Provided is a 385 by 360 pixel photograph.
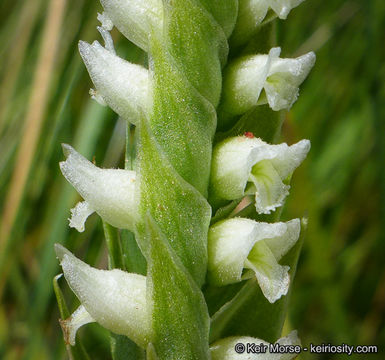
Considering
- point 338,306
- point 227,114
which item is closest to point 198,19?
point 227,114

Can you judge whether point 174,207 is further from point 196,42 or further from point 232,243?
point 196,42

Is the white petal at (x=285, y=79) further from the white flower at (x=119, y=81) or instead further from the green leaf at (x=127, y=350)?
the green leaf at (x=127, y=350)

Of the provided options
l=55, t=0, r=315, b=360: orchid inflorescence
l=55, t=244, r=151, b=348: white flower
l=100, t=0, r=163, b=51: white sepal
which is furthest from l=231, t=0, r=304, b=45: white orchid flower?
l=55, t=244, r=151, b=348: white flower

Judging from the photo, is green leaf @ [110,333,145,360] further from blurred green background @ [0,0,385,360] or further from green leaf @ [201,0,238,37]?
green leaf @ [201,0,238,37]

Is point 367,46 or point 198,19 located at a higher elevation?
point 198,19

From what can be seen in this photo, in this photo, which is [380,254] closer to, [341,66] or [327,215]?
[327,215]

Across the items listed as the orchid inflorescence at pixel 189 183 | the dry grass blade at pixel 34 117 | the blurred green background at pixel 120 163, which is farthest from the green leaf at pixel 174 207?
the dry grass blade at pixel 34 117
